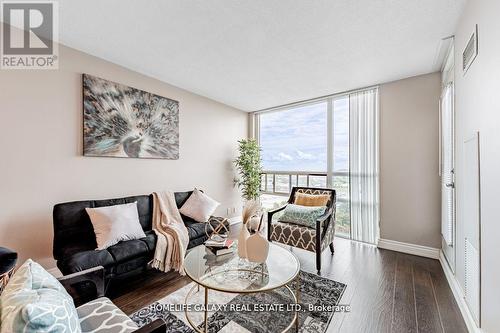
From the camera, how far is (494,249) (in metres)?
1.29

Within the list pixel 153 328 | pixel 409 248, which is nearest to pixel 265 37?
pixel 153 328

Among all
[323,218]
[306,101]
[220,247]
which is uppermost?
[306,101]

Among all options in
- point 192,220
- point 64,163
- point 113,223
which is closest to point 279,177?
point 192,220

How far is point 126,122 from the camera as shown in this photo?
2939mm

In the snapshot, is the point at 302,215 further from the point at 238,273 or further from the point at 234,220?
the point at 234,220

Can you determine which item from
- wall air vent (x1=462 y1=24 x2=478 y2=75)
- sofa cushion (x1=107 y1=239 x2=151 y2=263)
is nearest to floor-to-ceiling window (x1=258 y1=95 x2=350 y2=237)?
wall air vent (x1=462 y1=24 x2=478 y2=75)

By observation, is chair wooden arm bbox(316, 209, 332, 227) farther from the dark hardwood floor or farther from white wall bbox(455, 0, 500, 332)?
white wall bbox(455, 0, 500, 332)

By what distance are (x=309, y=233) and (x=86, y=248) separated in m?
2.31

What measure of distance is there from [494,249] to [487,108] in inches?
34.0

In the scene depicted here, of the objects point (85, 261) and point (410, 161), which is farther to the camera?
point (410, 161)

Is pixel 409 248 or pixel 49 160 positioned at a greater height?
pixel 49 160

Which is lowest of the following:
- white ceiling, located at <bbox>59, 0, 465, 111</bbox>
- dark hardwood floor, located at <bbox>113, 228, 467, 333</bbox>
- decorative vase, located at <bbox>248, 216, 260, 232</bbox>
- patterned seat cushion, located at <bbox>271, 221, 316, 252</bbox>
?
dark hardwood floor, located at <bbox>113, 228, 467, 333</bbox>

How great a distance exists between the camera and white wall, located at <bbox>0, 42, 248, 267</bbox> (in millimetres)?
2123

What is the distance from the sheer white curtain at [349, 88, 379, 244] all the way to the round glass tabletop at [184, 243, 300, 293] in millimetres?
2059
